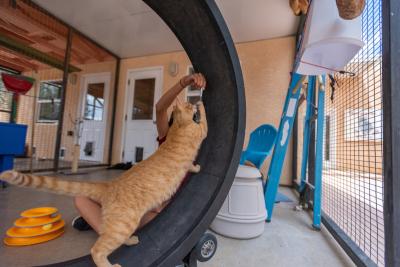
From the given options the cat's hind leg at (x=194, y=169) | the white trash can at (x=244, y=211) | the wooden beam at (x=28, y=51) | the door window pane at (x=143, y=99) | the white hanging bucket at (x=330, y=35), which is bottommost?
the white trash can at (x=244, y=211)

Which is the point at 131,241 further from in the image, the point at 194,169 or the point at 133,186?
the point at 194,169

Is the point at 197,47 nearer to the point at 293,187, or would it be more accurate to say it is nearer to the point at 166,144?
the point at 166,144

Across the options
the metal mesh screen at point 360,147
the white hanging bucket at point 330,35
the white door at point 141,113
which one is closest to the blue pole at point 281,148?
the metal mesh screen at point 360,147

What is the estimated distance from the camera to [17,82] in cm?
205

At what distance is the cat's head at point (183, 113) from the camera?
95 centimetres

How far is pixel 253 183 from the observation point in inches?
47.8

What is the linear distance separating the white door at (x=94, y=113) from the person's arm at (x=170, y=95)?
3.21 meters

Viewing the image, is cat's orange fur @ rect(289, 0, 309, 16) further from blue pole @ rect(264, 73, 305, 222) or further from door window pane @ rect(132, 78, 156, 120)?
door window pane @ rect(132, 78, 156, 120)

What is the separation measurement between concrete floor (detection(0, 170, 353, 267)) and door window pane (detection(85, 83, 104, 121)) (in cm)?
284

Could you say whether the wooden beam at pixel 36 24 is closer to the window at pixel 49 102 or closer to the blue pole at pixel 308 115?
the window at pixel 49 102

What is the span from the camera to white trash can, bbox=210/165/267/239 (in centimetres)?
113

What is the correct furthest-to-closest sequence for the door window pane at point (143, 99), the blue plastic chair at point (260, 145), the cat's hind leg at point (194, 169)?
the door window pane at point (143, 99), the blue plastic chair at point (260, 145), the cat's hind leg at point (194, 169)

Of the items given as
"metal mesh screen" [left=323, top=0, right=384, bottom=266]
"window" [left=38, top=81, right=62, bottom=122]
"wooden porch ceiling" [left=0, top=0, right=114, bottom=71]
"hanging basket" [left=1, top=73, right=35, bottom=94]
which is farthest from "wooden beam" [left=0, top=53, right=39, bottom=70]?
"metal mesh screen" [left=323, top=0, right=384, bottom=266]

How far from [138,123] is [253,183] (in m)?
3.10
